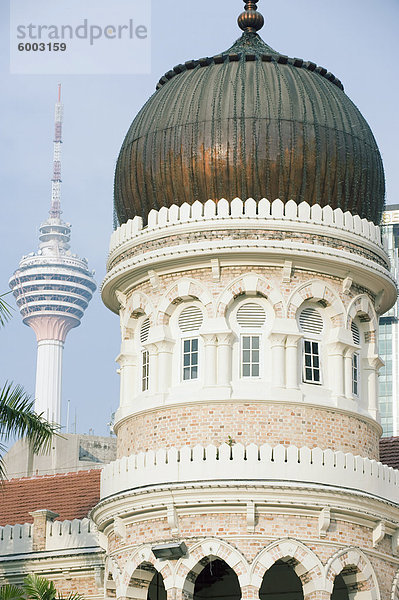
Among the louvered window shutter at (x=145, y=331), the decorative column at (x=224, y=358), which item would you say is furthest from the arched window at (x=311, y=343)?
the louvered window shutter at (x=145, y=331)

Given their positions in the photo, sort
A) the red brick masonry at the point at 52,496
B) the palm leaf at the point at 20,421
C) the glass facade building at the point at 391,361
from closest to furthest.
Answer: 1. the palm leaf at the point at 20,421
2. the red brick masonry at the point at 52,496
3. the glass facade building at the point at 391,361

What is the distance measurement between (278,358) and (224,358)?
1305mm

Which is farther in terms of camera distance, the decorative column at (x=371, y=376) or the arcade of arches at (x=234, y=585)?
the arcade of arches at (x=234, y=585)

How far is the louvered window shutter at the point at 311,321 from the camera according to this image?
3222cm

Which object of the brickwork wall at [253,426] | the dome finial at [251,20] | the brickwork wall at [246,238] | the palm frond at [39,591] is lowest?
the palm frond at [39,591]

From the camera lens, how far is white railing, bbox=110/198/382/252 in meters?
31.8

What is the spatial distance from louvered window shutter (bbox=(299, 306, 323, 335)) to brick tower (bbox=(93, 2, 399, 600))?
0.21 ft

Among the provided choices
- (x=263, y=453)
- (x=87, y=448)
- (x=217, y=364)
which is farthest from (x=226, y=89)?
(x=87, y=448)

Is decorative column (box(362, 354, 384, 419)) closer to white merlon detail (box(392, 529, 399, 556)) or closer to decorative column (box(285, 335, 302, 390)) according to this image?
decorative column (box(285, 335, 302, 390))

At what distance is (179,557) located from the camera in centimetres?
2988

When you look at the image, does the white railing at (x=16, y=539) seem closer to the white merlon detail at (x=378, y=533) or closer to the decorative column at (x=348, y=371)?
the decorative column at (x=348, y=371)

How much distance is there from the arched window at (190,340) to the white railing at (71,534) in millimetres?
6551

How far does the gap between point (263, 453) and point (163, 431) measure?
112 inches

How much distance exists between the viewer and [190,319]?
106ft
